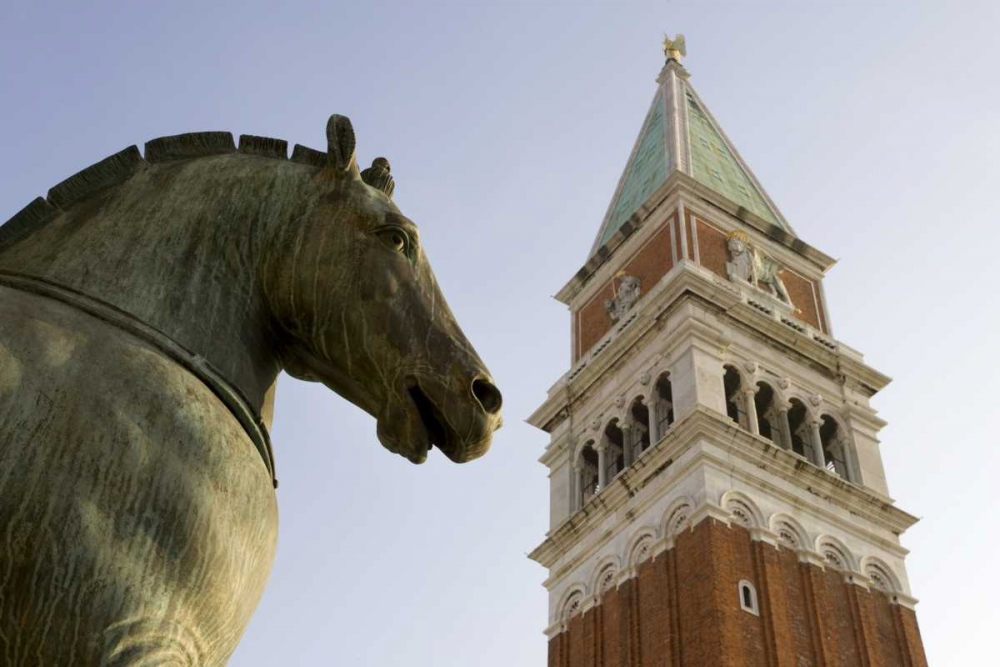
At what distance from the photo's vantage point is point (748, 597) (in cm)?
2202

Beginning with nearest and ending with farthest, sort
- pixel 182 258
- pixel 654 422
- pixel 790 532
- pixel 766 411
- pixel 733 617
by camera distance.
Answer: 1. pixel 182 258
2. pixel 733 617
3. pixel 790 532
4. pixel 654 422
5. pixel 766 411

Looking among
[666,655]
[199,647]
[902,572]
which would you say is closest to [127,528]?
[199,647]

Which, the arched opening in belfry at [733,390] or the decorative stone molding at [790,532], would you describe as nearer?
the decorative stone molding at [790,532]

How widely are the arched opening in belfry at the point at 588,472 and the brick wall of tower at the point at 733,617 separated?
118 inches

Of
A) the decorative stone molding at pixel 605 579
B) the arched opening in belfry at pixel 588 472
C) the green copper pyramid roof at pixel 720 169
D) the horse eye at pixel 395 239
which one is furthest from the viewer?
the green copper pyramid roof at pixel 720 169

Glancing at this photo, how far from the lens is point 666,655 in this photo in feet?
70.3

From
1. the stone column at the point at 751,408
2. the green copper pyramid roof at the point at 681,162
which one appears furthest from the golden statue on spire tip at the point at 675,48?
the stone column at the point at 751,408

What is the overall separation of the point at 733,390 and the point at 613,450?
114 inches

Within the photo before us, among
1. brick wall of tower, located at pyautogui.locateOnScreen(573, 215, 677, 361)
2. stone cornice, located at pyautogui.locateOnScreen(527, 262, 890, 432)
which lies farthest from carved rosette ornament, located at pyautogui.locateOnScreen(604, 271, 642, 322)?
stone cornice, located at pyautogui.locateOnScreen(527, 262, 890, 432)

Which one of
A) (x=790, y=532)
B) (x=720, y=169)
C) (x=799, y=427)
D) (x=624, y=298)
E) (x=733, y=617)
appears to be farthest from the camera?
(x=720, y=169)

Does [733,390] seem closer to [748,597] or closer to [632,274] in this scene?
[632,274]

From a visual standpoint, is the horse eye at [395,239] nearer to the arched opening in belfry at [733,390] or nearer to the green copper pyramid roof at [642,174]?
the arched opening in belfry at [733,390]

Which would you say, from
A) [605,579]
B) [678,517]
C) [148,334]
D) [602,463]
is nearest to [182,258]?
[148,334]

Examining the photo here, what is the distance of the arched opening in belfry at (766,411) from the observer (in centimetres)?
2582
